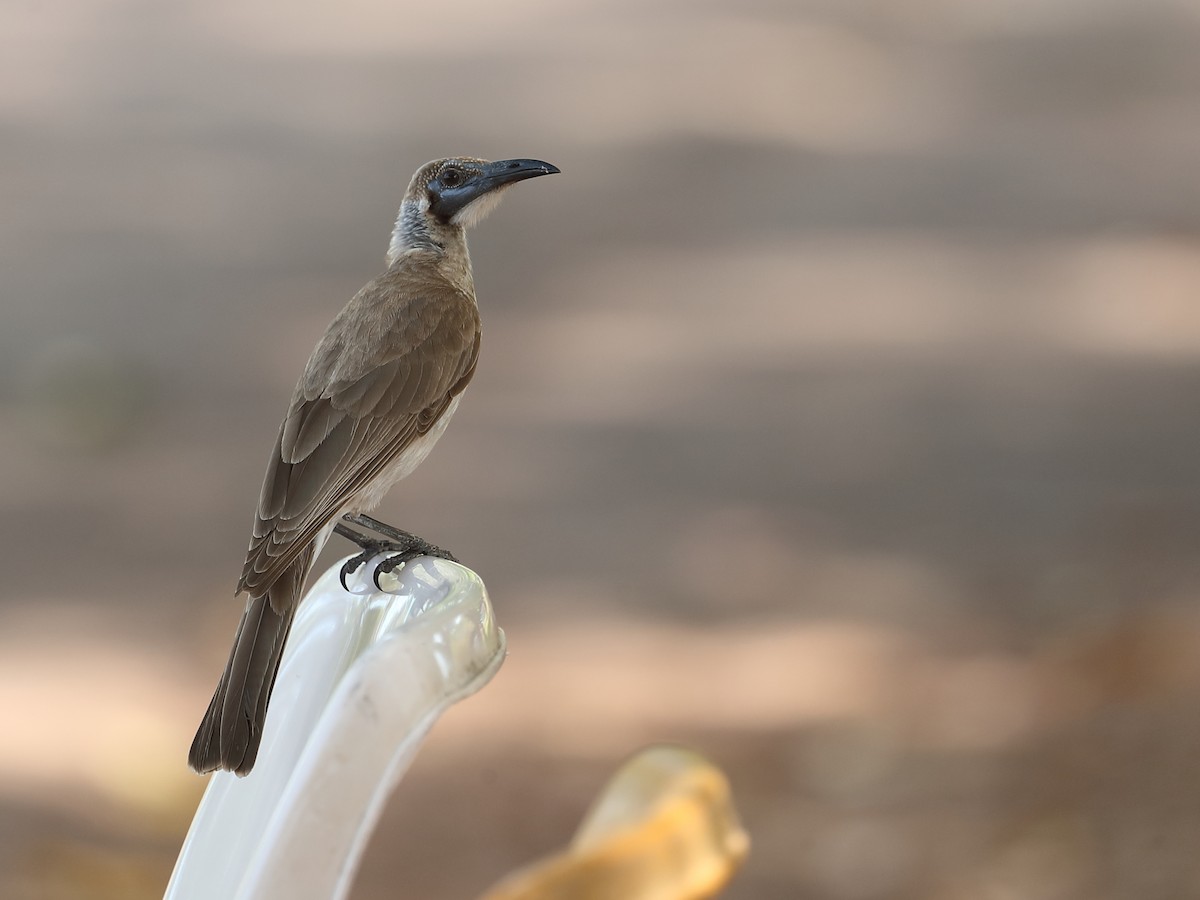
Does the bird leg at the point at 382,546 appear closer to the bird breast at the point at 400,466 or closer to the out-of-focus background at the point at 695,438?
the bird breast at the point at 400,466

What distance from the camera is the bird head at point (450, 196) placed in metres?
2.14

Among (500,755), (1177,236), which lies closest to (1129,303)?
(1177,236)

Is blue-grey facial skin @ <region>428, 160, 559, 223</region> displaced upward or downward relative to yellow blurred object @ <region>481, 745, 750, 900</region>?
upward

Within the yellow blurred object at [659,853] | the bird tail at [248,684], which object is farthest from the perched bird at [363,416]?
the yellow blurred object at [659,853]

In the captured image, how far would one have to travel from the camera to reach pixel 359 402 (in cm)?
182

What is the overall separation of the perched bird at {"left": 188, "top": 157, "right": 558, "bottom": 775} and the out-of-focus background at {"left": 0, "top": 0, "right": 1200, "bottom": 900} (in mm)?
2217

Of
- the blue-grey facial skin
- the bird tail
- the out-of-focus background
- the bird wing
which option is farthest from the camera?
the out-of-focus background

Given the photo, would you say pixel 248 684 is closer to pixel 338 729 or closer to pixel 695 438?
pixel 338 729

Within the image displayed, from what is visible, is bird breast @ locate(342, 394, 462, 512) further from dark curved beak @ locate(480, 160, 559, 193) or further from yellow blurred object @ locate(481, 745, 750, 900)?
yellow blurred object @ locate(481, 745, 750, 900)

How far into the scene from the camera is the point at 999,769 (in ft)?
14.1

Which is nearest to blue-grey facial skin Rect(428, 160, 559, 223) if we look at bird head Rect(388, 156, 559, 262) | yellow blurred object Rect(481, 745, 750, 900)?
bird head Rect(388, 156, 559, 262)

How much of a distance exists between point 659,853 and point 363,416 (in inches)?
27.4

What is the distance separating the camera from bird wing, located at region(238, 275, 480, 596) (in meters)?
Result: 1.66

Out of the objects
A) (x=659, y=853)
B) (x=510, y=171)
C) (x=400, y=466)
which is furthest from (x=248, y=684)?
(x=510, y=171)
